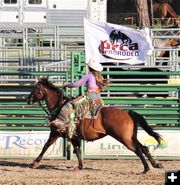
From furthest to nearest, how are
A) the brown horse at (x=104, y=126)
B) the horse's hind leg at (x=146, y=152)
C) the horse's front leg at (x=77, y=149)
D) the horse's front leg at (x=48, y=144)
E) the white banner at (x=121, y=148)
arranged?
1. the white banner at (x=121, y=148)
2. the horse's front leg at (x=48, y=144)
3. the horse's front leg at (x=77, y=149)
4. the horse's hind leg at (x=146, y=152)
5. the brown horse at (x=104, y=126)

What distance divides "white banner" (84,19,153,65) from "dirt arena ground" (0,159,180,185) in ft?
7.35

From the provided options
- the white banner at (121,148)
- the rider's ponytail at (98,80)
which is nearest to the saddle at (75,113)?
the rider's ponytail at (98,80)

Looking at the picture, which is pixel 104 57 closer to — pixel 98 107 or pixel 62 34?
pixel 98 107

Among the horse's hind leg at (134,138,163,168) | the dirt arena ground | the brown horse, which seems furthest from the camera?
the horse's hind leg at (134,138,163,168)

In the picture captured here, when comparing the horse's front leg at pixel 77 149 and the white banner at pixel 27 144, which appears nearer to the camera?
the horse's front leg at pixel 77 149

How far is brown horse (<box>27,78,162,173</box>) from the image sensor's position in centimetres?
1170

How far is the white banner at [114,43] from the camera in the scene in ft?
47.3

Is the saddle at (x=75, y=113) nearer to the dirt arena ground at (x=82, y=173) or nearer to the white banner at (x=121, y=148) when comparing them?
the dirt arena ground at (x=82, y=173)

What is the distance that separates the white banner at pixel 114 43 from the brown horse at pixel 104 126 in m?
2.19

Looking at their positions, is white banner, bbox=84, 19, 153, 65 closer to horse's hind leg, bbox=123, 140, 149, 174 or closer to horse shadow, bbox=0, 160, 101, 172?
horse shadow, bbox=0, 160, 101, 172

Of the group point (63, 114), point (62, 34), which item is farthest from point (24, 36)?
point (63, 114)

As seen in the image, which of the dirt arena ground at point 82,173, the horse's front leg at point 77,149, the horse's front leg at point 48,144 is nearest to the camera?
the dirt arena ground at point 82,173

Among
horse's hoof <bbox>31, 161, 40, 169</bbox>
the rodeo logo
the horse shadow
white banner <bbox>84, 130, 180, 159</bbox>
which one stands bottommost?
the horse shadow

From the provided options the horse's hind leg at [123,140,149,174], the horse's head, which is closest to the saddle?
the horse's head
